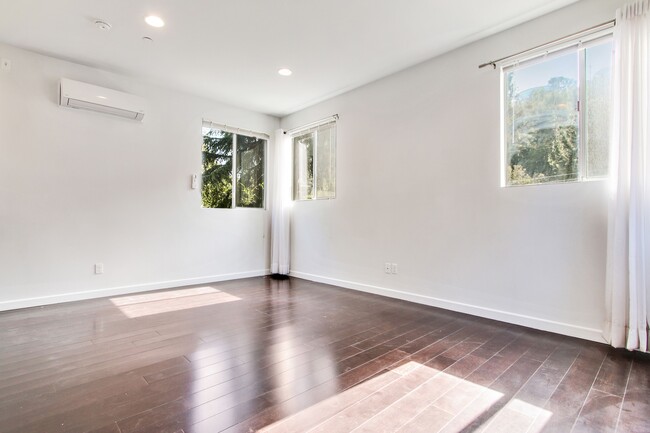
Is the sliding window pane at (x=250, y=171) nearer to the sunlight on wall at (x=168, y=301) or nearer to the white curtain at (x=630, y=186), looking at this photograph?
the sunlight on wall at (x=168, y=301)

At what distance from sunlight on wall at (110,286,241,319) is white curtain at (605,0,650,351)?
3.57 m

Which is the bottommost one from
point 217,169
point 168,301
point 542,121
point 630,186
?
point 168,301

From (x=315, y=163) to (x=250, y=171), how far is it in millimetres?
1155

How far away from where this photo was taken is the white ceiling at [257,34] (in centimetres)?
272

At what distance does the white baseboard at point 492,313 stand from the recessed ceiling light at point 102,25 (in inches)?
153

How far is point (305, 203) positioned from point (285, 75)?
2.01 m

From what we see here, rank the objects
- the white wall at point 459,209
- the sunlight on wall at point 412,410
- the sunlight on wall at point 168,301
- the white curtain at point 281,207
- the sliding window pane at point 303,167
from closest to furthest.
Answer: the sunlight on wall at point 412,410, the white wall at point 459,209, the sunlight on wall at point 168,301, the sliding window pane at point 303,167, the white curtain at point 281,207

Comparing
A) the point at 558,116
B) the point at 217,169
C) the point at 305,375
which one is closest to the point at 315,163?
the point at 217,169

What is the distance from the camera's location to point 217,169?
5027 mm

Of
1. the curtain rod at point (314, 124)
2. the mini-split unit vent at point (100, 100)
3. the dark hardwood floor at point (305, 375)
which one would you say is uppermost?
the curtain rod at point (314, 124)

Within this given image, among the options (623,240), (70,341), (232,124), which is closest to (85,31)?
(232,124)

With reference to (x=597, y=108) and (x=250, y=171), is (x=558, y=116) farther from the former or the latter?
(x=250, y=171)

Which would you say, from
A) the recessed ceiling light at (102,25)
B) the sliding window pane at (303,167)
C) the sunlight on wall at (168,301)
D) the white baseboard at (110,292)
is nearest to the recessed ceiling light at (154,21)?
the recessed ceiling light at (102,25)

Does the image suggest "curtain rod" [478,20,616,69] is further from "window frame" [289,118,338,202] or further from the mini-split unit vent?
the mini-split unit vent
